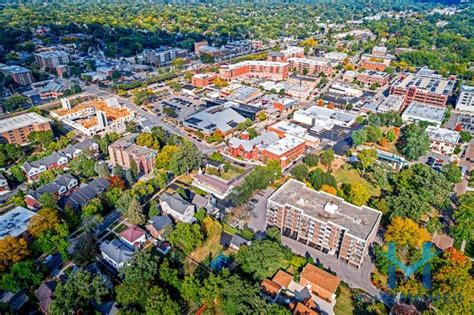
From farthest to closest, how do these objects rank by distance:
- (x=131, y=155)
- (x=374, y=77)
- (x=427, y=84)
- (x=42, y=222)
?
(x=374, y=77)
(x=427, y=84)
(x=131, y=155)
(x=42, y=222)

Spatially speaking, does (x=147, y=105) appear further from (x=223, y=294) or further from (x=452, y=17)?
(x=452, y=17)

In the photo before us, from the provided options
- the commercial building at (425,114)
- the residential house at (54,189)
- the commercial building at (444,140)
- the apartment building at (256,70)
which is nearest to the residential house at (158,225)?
the residential house at (54,189)

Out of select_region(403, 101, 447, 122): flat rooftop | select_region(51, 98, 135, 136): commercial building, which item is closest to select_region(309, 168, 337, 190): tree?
select_region(403, 101, 447, 122): flat rooftop

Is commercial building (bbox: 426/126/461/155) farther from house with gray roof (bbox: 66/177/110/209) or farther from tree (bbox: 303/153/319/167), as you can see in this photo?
house with gray roof (bbox: 66/177/110/209)

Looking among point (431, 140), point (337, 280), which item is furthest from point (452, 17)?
point (337, 280)
